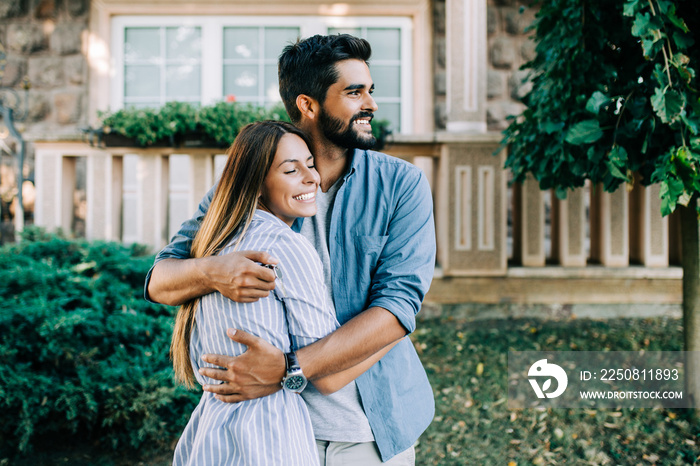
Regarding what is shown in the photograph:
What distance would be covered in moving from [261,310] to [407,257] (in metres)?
0.52

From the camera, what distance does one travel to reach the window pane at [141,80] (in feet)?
22.0

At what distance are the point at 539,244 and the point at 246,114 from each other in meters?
2.97

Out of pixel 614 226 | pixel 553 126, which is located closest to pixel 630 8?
pixel 553 126

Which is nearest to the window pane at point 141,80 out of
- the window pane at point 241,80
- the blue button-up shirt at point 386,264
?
the window pane at point 241,80

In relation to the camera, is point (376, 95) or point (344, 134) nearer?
point (344, 134)

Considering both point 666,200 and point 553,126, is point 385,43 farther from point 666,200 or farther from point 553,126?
point 666,200

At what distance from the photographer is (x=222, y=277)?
4.75ft

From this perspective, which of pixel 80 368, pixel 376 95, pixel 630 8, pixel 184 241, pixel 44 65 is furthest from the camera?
pixel 376 95

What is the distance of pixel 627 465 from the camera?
308 cm

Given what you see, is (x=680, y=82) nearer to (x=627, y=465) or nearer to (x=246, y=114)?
(x=627, y=465)

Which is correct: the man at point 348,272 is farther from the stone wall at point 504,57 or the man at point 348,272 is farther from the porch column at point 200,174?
the stone wall at point 504,57

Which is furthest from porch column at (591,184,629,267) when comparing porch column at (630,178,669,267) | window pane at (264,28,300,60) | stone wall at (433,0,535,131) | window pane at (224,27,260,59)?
window pane at (224,27,260,59)

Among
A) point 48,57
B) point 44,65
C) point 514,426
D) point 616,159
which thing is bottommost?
point 514,426

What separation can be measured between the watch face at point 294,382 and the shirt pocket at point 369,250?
1.40 ft
